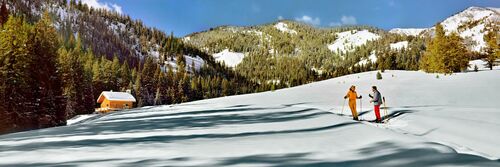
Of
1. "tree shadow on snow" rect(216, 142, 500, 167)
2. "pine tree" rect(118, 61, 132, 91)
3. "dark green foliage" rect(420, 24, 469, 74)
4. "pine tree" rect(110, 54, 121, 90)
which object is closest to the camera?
"tree shadow on snow" rect(216, 142, 500, 167)

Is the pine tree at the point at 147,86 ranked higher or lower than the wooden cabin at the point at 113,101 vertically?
higher

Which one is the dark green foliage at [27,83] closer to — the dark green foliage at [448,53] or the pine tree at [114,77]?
the dark green foliage at [448,53]

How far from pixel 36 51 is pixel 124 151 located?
124ft

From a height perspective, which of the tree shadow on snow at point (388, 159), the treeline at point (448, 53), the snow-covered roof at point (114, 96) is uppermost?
the treeline at point (448, 53)

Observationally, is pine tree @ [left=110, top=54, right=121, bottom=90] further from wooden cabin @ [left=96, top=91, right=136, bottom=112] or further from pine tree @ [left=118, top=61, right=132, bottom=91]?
wooden cabin @ [left=96, top=91, right=136, bottom=112]

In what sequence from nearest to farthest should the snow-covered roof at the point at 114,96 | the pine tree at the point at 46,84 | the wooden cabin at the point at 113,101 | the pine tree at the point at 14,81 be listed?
the pine tree at the point at 14,81 → the pine tree at the point at 46,84 → the wooden cabin at the point at 113,101 → the snow-covered roof at the point at 114,96

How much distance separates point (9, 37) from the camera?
34.6m

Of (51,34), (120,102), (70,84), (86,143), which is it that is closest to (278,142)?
(86,143)

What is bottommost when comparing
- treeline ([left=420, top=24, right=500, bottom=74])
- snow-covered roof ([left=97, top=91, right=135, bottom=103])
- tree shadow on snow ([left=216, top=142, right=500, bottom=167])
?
tree shadow on snow ([left=216, top=142, right=500, bottom=167])

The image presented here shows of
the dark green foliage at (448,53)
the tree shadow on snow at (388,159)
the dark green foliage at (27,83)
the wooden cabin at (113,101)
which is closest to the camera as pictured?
the tree shadow on snow at (388,159)

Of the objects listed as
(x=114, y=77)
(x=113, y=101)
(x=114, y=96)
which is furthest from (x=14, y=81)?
(x=114, y=77)

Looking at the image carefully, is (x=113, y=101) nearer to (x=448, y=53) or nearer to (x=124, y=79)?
(x=124, y=79)

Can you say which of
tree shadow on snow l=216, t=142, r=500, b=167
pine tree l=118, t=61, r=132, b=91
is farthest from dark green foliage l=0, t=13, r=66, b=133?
pine tree l=118, t=61, r=132, b=91

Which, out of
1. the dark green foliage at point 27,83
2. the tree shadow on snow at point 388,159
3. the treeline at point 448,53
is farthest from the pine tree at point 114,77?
the tree shadow on snow at point 388,159
